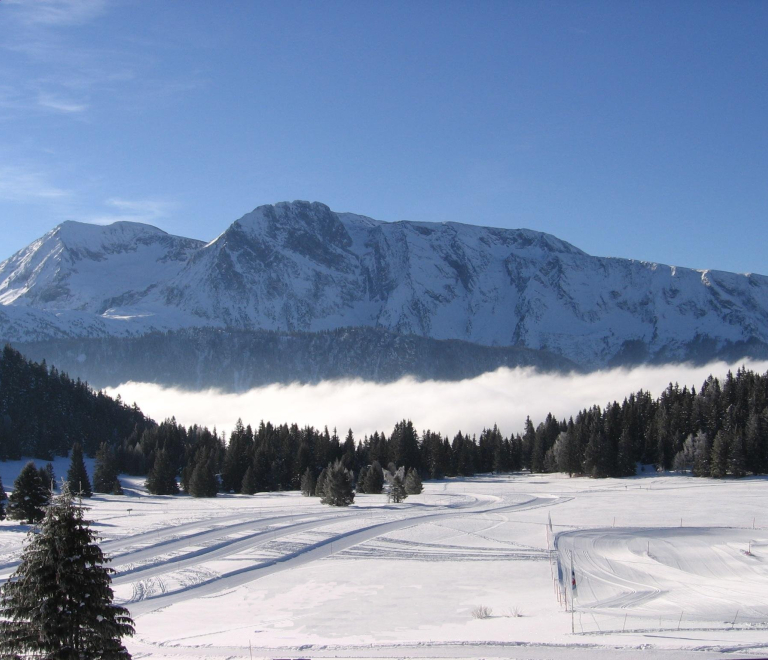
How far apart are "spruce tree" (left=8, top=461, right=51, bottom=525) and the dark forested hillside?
7595 centimetres

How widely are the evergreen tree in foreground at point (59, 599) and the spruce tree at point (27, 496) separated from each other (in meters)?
53.3

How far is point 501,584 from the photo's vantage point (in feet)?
130

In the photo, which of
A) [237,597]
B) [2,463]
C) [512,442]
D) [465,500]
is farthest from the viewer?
[512,442]

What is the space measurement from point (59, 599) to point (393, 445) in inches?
4447

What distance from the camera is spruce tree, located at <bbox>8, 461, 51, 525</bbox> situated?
219ft

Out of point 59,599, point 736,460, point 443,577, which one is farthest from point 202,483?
point 59,599

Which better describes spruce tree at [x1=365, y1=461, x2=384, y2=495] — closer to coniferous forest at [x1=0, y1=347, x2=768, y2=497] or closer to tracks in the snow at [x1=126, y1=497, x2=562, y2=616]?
coniferous forest at [x1=0, y1=347, x2=768, y2=497]

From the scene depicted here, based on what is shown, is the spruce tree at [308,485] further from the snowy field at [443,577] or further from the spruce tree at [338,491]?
the snowy field at [443,577]

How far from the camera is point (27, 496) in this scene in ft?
221

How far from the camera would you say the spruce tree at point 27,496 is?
66875mm

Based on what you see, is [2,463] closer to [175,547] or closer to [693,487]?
[175,547]

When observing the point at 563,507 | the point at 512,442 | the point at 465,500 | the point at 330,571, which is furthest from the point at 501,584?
the point at 512,442

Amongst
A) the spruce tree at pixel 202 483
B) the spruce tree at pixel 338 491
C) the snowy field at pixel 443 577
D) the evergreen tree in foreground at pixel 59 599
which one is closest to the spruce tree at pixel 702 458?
the snowy field at pixel 443 577

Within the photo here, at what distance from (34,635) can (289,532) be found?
4249 centimetres
